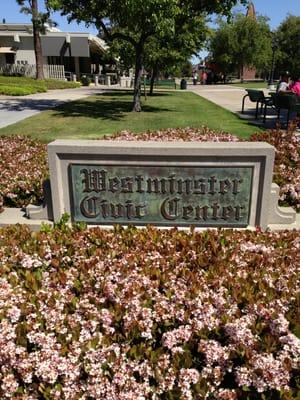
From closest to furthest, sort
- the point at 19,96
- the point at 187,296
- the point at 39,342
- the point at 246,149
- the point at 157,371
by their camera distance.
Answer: the point at 157,371, the point at 39,342, the point at 187,296, the point at 246,149, the point at 19,96

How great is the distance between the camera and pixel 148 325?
2.49m

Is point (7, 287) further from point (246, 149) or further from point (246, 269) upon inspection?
point (246, 149)

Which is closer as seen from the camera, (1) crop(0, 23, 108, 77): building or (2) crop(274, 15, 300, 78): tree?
(1) crop(0, 23, 108, 77): building

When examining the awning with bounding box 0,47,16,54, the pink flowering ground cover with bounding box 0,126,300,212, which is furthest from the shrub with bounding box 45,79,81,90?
the pink flowering ground cover with bounding box 0,126,300,212

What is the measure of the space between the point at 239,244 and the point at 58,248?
1.64 m

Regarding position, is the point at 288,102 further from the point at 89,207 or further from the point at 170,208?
the point at 89,207

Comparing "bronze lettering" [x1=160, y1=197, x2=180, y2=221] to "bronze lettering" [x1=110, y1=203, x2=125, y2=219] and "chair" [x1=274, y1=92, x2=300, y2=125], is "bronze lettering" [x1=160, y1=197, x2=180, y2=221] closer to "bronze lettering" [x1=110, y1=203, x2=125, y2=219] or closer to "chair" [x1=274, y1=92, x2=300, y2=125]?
"bronze lettering" [x1=110, y1=203, x2=125, y2=219]

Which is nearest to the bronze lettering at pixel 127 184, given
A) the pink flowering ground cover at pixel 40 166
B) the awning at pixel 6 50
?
the pink flowering ground cover at pixel 40 166

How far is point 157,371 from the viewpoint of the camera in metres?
2.23

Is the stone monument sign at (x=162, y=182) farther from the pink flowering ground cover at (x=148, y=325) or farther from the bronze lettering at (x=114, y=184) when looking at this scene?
the pink flowering ground cover at (x=148, y=325)

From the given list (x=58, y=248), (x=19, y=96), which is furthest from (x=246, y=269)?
(x=19, y=96)

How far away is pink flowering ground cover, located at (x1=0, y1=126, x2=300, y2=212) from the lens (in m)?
5.96

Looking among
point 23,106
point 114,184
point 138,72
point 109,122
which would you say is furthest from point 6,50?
point 114,184

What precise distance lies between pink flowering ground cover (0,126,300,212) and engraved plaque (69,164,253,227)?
4.22ft
